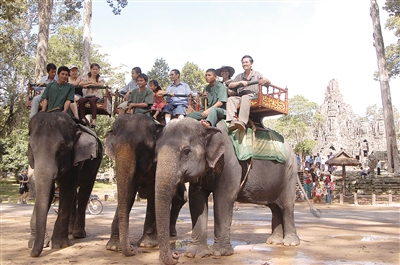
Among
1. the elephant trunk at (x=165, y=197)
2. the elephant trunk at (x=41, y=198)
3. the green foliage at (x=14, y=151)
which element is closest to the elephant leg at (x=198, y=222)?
the elephant trunk at (x=165, y=197)

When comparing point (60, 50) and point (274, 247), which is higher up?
point (60, 50)

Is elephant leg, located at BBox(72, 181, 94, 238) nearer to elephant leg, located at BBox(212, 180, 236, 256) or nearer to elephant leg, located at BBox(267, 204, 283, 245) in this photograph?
elephant leg, located at BBox(212, 180, 236, 256)

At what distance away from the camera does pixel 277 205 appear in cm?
764

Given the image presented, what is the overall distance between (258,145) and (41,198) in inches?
139

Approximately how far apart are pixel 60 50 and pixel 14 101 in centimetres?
562

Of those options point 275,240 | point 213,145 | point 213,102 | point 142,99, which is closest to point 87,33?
point 142,99

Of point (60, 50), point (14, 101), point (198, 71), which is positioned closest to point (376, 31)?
point (198, 71)

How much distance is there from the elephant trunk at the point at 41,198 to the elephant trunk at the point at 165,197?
181 cm

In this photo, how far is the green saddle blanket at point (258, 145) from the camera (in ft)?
21.7

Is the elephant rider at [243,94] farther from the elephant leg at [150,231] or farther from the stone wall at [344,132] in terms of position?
the stone wall at [344,132]

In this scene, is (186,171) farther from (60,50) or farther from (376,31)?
(60,50)

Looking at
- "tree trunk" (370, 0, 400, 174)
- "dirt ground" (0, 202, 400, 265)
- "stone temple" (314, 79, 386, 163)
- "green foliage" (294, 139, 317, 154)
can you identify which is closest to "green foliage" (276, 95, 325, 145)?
"stone temple" (314, 79, 386, 163)

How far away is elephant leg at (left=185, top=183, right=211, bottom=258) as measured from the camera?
6074 mm

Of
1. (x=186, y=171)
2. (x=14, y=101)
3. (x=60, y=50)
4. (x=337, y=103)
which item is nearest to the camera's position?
(x=186, y=171)
